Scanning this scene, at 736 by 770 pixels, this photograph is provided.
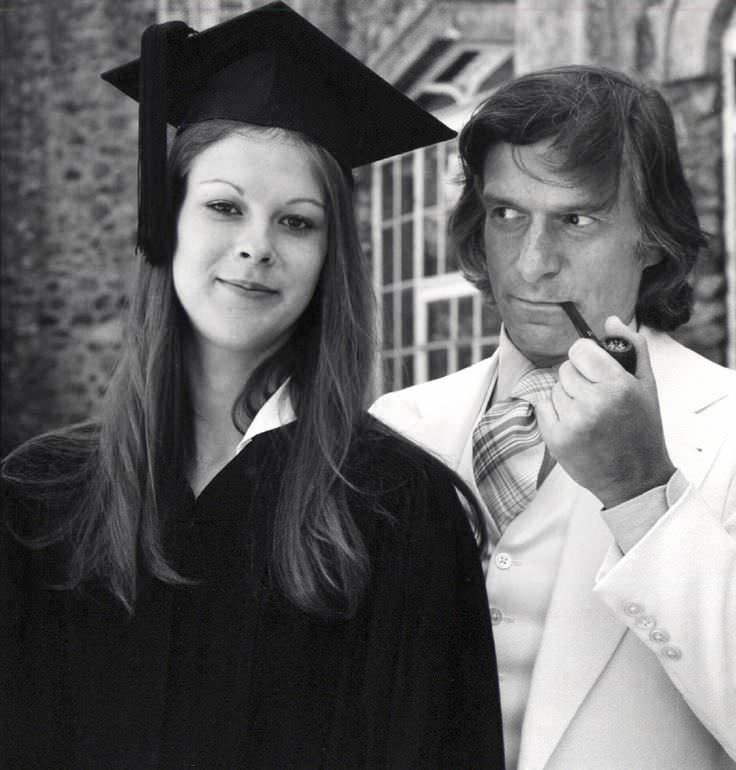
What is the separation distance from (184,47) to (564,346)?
0.88m

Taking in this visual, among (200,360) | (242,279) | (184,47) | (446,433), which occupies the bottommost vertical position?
(446,433)

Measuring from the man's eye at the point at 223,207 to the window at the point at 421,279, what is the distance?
2.15 metres

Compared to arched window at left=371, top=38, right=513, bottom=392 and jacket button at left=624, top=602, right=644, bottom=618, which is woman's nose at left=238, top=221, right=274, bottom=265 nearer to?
jacket button at left=624, top=602, right=644, bottom=618

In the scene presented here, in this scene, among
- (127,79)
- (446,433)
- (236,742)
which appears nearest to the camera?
(236,742)

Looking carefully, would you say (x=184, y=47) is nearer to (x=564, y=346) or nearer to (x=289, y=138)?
(x=289, y=138)

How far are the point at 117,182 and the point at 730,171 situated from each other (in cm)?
199

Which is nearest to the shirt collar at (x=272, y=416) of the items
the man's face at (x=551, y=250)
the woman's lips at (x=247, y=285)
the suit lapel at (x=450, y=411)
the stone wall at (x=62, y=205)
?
the woman's lips at (x=247, y=285)

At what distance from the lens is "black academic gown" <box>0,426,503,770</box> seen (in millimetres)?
2133

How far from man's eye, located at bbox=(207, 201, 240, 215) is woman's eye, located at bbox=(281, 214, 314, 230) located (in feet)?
0.27

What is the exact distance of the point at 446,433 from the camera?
108 inches

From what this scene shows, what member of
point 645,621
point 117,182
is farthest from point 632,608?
point 117,182

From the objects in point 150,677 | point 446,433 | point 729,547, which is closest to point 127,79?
point 446,433

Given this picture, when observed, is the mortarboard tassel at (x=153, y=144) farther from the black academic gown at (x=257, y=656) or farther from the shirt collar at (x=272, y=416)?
the black academic gown at (x=257, y=656)

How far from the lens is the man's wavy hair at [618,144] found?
2586mm
